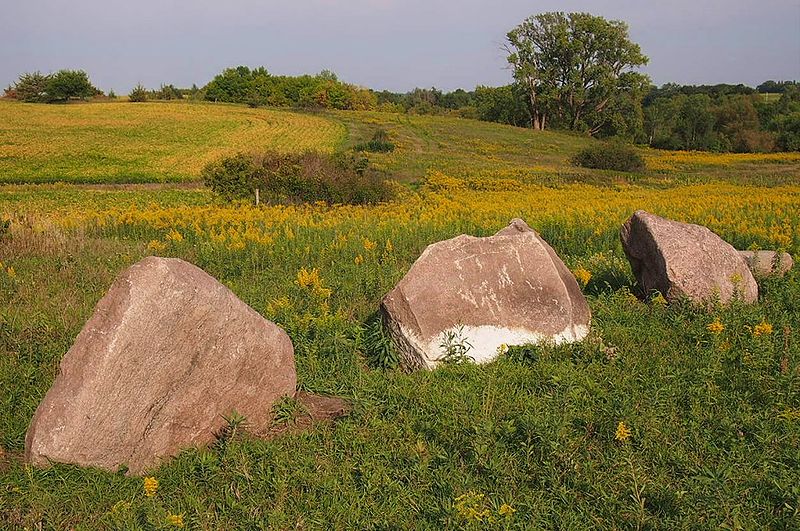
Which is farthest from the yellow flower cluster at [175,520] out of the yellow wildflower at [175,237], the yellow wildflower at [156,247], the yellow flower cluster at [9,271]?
the yellow wildflower at [175,237]

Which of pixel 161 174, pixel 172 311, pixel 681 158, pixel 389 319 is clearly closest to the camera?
pixel 172 311

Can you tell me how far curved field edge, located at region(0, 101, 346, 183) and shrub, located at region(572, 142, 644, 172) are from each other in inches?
749

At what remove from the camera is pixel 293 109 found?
74.4 metres

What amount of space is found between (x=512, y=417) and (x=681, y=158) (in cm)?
5251

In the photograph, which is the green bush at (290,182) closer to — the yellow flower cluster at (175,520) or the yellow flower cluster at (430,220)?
the yellow flower cluster at (430,220)

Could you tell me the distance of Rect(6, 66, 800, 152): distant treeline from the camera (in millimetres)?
70125

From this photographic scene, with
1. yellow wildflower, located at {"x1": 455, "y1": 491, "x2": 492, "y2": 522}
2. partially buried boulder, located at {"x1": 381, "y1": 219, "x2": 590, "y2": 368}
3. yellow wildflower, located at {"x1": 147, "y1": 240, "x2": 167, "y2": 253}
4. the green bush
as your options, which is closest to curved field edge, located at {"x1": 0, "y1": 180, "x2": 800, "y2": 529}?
yellow wildflower, located at {"x1": 455, "y1": 491, "x2": 492, "y2": 522}

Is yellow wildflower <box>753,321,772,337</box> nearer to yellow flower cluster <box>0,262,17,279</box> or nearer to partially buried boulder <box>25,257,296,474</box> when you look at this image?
A: partially buried boulder <box>25,257,296,474</box>

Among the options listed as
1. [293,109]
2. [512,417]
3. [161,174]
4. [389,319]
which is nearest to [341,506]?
[512,417]

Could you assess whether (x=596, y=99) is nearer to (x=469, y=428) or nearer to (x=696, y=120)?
(x=696, y=120)

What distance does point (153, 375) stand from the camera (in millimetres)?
4863

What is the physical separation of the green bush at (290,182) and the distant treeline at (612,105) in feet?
188

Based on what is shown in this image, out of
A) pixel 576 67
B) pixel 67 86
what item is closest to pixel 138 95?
pixel 67 86

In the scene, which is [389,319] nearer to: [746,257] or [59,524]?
[59,524]
